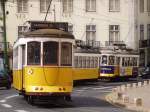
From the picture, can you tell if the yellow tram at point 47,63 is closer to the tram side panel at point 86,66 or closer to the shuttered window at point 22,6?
the tram side panel at point 86,66

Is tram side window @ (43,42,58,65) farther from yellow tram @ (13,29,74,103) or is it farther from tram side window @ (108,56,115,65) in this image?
tram side window @ (108,56,115,65)

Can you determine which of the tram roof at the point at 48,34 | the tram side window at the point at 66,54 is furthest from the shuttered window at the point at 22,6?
the tram side window at the point at 66,54

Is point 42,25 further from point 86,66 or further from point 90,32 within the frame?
point 90,32

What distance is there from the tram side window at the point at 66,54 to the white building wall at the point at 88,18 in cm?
4940

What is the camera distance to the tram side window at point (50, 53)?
27.5 m

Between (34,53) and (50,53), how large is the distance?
67 centimetres

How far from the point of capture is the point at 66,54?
27.8 m

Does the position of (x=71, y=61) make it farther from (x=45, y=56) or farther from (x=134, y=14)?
(x=134, y=14)

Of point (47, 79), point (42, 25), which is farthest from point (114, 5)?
point (47, 79)

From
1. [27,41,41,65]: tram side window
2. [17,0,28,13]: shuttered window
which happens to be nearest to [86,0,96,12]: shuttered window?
[17,0,28,13]: shuttered window

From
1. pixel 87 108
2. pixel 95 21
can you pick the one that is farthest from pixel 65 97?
pixel 95 21

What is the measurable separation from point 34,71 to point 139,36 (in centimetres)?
5336

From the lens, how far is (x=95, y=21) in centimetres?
7775

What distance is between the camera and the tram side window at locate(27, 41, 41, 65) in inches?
1083
